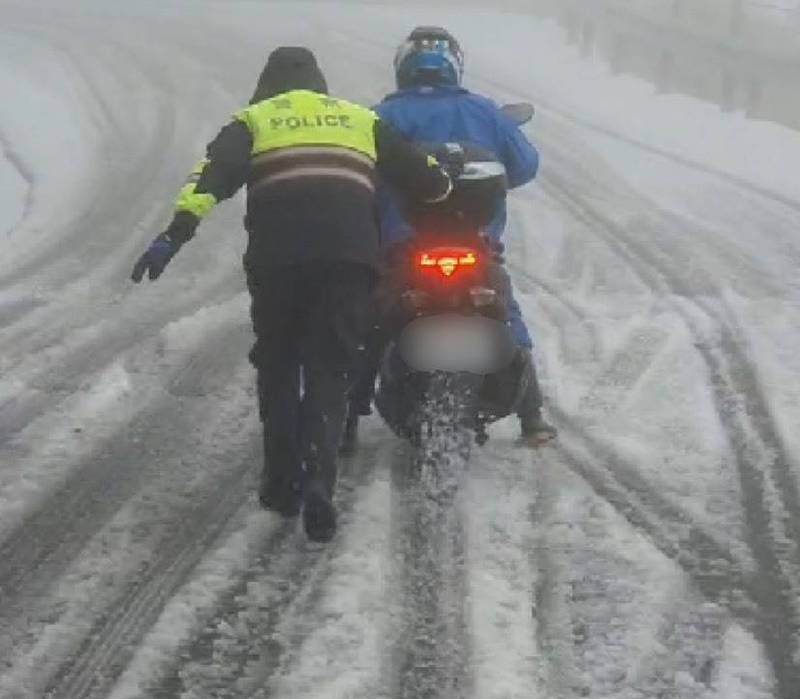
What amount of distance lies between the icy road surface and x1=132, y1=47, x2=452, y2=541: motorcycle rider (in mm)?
428

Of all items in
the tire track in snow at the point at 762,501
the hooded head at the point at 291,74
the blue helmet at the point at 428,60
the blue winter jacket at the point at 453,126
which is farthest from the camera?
the blue helmet at the point at 428,60

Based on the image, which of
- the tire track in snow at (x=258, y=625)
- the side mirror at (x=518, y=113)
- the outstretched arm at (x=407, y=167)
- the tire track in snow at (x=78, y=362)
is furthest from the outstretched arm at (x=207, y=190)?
the tire track in snow at (x=78, y=362)

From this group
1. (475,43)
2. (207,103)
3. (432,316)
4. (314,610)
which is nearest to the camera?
(314,610)

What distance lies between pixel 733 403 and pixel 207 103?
12924 millimetres

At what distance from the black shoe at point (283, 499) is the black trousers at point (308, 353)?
0.06 ft

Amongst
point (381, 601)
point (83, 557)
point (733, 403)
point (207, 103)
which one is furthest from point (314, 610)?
point (207, 103)

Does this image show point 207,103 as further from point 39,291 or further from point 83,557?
point 83,557

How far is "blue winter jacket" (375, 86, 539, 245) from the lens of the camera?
20.8 feet

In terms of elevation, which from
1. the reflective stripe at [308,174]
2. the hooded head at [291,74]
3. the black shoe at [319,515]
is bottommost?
the black shoe at [319,515]

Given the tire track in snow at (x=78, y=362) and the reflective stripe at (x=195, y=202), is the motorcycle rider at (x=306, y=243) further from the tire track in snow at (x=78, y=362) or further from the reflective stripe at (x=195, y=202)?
the tire track in snow at (x=78, y=362)

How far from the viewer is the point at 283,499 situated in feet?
19.0

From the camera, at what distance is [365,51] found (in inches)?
973

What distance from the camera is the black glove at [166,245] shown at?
5488 mm

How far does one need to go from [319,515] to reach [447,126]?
6.45ft
